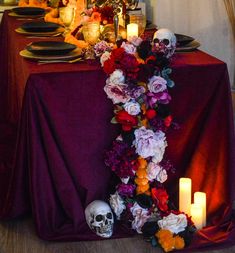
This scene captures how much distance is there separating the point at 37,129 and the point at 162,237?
0.65 metres

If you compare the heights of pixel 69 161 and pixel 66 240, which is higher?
pixel 69 161

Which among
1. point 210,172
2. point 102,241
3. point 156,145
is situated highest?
point 156,145

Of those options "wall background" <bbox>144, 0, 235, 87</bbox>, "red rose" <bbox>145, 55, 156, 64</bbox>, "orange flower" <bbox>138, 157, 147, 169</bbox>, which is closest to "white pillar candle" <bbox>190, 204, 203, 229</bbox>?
"orange flower" <bbox>138, 157, 147, 169</bbox>

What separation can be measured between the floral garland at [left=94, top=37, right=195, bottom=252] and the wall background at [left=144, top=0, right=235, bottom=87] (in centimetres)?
171

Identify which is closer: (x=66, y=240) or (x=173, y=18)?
(x=66, y=240)

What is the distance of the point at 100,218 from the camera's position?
2.30 metres

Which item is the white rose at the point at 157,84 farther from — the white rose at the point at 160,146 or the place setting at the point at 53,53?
the place setting at the point at 53,53

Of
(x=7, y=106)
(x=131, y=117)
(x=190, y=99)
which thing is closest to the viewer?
(x=131, y=117)

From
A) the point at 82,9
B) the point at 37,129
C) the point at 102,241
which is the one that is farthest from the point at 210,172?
the point at 82,9

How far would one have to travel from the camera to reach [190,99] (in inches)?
94.6

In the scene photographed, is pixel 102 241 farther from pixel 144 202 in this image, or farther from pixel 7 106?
pixel 7 106

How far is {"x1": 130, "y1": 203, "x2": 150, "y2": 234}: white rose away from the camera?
7.73 ft

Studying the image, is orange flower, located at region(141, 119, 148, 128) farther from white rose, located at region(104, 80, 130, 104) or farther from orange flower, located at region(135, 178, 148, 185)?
orange flower, located at region(135, 178, 148, 185)

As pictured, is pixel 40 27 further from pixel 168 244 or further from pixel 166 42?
pixel 168 244
